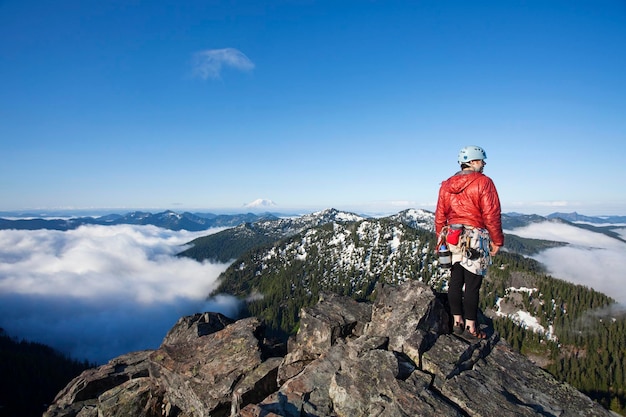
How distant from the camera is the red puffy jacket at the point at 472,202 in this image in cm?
1239

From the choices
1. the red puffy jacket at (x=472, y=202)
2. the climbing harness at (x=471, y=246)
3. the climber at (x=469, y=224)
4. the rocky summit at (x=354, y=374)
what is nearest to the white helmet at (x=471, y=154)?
the climber at (x=469, y=224)

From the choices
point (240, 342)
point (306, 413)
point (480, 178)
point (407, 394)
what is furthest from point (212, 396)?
point (480, 178)

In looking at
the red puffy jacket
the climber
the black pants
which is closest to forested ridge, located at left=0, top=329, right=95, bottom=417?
the black pants

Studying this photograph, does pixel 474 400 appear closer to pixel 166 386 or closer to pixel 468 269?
pixel 468 269

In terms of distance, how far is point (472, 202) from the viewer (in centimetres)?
1289

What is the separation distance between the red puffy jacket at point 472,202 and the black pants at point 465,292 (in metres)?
1.81

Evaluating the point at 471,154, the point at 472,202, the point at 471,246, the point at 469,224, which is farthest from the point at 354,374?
the point at 471,154

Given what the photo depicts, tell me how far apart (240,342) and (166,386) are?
4.61 meters

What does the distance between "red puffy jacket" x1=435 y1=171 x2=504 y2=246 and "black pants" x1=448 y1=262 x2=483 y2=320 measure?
1.81m

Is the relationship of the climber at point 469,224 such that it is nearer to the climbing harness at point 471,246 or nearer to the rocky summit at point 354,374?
the climbing harness at point 471,246

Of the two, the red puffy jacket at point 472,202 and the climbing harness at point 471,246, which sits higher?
the red puffy jacket at point 472,202

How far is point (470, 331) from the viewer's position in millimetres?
14773

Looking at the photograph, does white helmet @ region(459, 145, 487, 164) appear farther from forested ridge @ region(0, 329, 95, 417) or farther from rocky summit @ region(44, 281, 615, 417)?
forested ridge @ region(0, 329, 95, 417)

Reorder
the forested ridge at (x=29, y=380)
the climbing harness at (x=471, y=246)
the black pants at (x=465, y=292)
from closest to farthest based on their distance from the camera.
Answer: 1. the climbing harness at (x=471, y=246)
2. the black pants at (x=465, y=292)
3. the forested ridge at (x=29, y=380)
